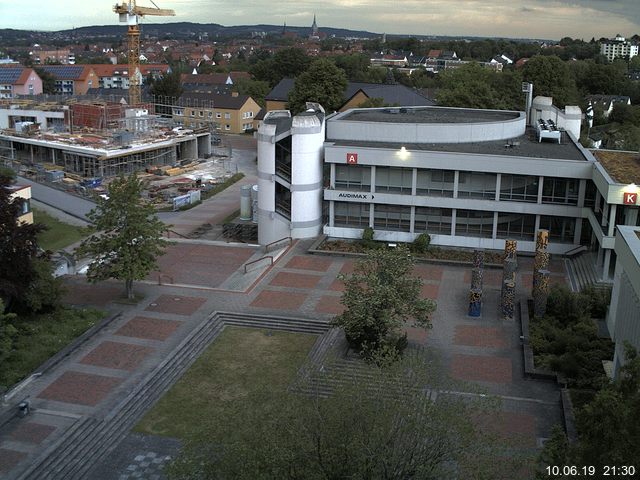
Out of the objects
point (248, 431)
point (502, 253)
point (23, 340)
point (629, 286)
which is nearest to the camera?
point (248, 431)

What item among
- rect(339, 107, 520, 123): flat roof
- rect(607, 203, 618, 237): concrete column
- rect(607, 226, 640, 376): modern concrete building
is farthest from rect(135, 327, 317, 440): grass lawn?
rect(339, 107, 520, 123): flat roof

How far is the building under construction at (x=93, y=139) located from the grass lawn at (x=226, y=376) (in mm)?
35218

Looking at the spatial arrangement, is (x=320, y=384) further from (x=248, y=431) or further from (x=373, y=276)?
(x=248, y=431)

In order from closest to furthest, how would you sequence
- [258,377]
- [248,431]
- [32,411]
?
1. [248,431]
2. [32,411]
3. [258,377]

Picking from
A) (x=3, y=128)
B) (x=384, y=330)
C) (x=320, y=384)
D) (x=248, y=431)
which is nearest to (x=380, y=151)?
(x=384, y=330)

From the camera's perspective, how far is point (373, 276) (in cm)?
2484

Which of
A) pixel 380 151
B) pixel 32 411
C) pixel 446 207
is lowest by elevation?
pixel 32 411

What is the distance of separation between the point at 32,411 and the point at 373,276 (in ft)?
37.5

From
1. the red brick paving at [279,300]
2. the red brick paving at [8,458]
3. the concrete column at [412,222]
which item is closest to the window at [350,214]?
the concrete column at [412,222]

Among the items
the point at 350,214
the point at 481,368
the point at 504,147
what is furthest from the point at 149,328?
the point at 504,147

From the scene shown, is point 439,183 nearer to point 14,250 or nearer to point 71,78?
point 14,250

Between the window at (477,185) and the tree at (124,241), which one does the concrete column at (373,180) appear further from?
the tree at (124,241)

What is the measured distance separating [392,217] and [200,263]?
1032 centimetres

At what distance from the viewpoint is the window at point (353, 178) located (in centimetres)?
3841
